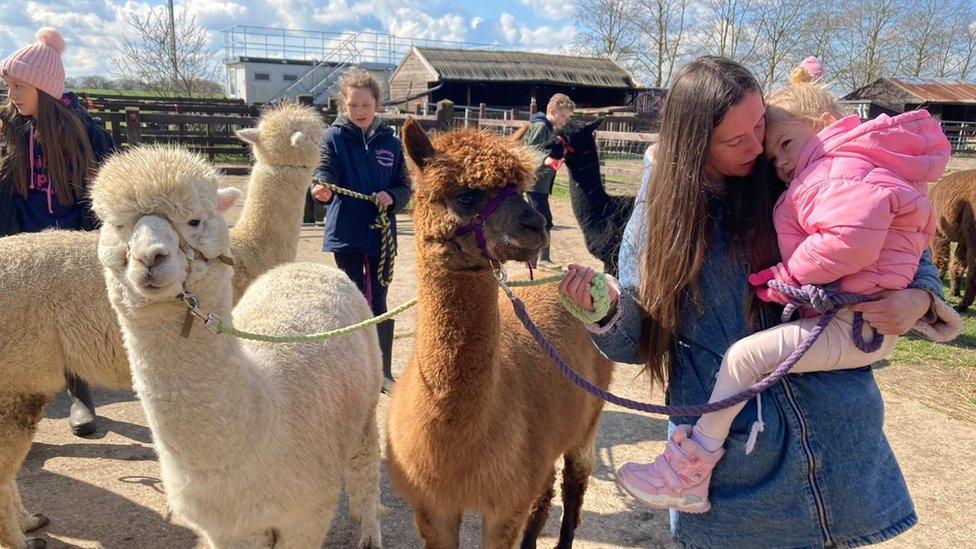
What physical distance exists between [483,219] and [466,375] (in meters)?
0.47

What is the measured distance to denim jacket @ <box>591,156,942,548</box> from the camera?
1444mm

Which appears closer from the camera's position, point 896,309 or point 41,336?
point 896,309

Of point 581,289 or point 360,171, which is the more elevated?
point 360,171

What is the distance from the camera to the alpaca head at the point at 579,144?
311cm

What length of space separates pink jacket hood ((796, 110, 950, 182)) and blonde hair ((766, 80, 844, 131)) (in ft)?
0.53

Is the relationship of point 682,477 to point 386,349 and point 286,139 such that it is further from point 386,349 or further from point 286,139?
point 386,349

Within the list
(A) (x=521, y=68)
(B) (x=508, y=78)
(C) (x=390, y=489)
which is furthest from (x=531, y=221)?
(A) (x=521, y=68)

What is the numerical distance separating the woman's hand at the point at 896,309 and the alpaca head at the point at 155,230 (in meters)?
1.59

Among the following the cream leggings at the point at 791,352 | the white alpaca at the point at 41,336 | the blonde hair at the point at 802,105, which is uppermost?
the blonde hair at the point at 802,105

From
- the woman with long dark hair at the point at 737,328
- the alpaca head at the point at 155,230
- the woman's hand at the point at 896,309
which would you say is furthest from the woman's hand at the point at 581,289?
the alpaca head at the point at 155,230

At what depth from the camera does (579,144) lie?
3.12 meters

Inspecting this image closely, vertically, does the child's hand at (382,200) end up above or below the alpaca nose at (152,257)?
below

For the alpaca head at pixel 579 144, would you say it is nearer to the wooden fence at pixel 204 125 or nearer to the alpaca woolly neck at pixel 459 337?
the alpaca woolly neck at pixel 459 337

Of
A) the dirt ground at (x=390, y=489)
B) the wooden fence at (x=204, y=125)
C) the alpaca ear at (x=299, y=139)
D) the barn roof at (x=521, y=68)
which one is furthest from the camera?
the barn roof at (x=521, y=68)
